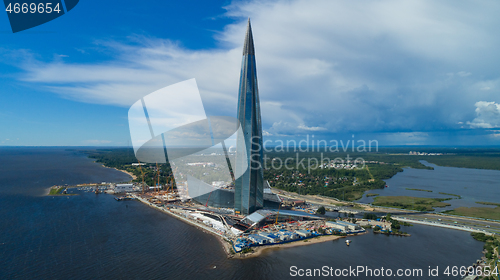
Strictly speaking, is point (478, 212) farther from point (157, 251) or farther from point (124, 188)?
point (124, 188)

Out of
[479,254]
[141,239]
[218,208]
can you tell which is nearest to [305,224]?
[218,208]

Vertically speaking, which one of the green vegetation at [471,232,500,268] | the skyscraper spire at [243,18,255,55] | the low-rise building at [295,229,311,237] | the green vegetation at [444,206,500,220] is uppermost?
the skyscraper spire at [243,18,255,55]

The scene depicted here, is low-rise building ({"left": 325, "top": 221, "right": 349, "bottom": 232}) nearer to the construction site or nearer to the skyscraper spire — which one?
the construction site

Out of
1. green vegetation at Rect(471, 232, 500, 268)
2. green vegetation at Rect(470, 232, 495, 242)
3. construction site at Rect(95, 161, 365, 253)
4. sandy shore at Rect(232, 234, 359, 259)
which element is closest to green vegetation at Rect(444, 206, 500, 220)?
green vegetation at Rect(470, 232, 495, 242)

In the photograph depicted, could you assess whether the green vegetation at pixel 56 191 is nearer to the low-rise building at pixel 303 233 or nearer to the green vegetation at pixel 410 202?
the low-rise building at pixel 303 233

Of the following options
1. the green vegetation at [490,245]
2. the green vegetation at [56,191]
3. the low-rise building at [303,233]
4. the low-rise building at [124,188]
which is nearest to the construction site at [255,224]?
the low-rise building at [303,233]

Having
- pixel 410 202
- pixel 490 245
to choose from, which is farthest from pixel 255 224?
pixel 410 202
